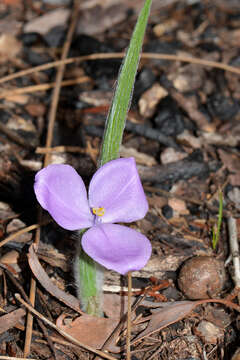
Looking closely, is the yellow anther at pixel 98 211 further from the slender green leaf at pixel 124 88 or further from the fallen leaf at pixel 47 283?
the fallen leaf at pixel 47 283

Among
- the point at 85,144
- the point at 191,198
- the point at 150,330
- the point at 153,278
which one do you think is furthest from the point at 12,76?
the point at 150,330

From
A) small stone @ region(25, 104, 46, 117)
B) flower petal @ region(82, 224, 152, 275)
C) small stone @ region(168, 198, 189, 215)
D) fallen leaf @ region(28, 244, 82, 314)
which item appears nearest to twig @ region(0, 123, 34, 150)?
small stone @ region(25, 104, 46, 117)

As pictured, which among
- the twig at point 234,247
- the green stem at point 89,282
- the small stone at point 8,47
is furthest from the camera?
the small stone at point 8,47

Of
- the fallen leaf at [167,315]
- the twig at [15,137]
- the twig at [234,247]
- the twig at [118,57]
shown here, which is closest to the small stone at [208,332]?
the fallen leaf at [167,315]

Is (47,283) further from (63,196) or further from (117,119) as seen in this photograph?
(117,119)

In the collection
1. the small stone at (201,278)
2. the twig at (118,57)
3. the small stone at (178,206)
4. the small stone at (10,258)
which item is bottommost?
the small stone at (201,278)
